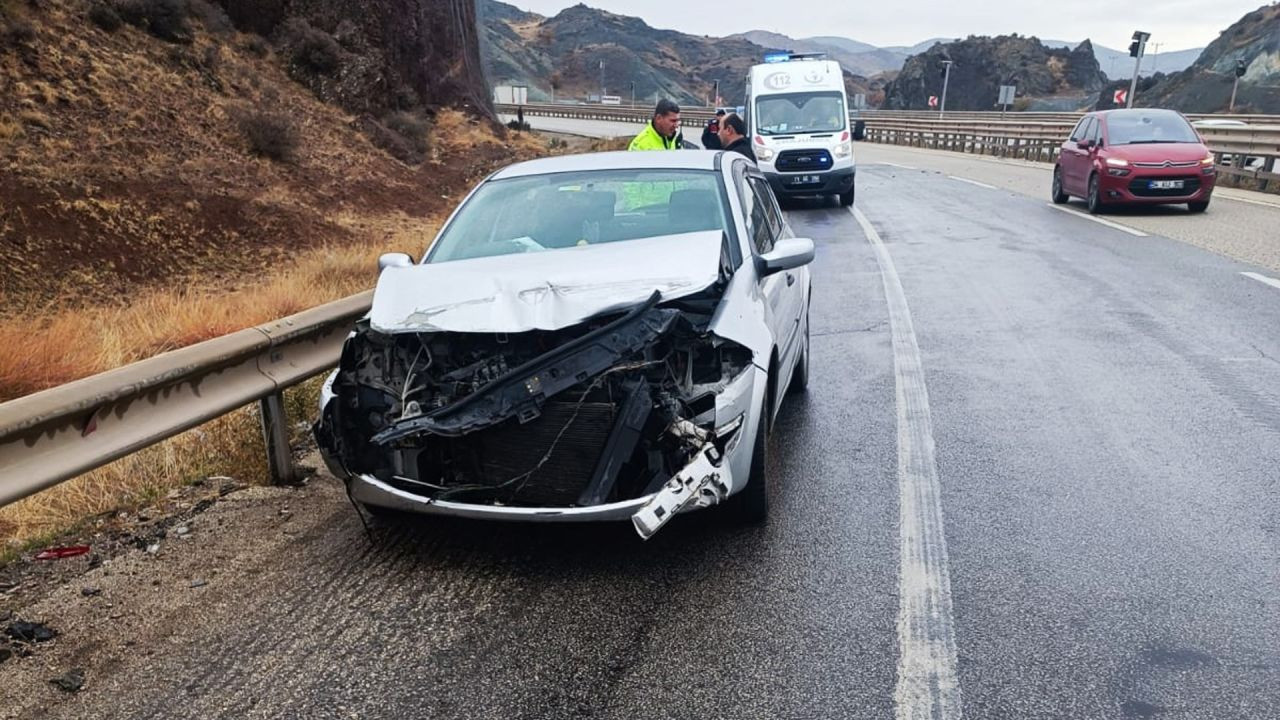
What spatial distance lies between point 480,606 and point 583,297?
4.41 ft

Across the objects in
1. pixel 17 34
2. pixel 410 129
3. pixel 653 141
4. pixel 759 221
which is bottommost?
pixel 410 129

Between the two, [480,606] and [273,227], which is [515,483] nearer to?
[480,606]

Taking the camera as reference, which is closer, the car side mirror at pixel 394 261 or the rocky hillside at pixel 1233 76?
the car side mirror at pixel 394 261

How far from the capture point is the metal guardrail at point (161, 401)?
3512mm

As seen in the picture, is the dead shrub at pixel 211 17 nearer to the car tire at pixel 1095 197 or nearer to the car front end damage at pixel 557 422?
the car tire at pixel 1095 197

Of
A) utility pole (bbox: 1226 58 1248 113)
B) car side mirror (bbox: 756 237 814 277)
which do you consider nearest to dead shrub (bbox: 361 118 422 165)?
car side mirror (bbox: 756 237 814 277)

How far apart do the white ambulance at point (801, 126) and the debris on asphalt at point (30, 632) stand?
50.4ft

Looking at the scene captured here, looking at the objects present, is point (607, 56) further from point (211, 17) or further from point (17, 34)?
point (17, 34)

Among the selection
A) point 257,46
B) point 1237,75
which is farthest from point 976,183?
point 1237,75

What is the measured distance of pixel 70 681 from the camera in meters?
3.19

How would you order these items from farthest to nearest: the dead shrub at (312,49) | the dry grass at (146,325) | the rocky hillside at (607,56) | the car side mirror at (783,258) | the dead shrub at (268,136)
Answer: the rocky hillside at (607,56), the dead shrub at (312,49), the dead shrub at (268,136), the dry grass at (146,325), the car side mirror at (783,258)

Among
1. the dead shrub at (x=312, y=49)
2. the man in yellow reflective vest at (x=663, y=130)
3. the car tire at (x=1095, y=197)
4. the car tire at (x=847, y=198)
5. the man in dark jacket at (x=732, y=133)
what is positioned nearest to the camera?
the man in yellow reflective vest at (x=663, y=130)

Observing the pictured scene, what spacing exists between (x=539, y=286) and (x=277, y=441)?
5.77ft

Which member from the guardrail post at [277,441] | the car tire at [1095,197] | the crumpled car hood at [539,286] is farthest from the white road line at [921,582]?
the car tire at [1095,197]
